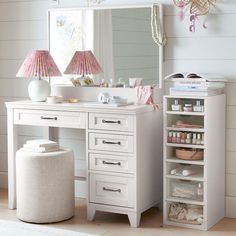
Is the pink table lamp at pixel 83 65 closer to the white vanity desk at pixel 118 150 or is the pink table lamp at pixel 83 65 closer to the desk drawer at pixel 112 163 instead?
the white vanity desk at pixel 118 150

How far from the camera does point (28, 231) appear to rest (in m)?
3.89

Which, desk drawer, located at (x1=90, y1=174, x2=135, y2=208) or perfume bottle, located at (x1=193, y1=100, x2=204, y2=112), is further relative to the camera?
desk drawer, located at (x1=90, y1=174, x2=135, y2=208)

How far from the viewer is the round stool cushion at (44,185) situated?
399 centimetres

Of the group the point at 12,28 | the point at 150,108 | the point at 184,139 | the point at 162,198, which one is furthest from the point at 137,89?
the point at 12,28

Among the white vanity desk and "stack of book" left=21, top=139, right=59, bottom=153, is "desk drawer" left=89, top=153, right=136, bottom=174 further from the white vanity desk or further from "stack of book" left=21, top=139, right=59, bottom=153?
"stack of book" left=21, top=139, right=59, bottom=153

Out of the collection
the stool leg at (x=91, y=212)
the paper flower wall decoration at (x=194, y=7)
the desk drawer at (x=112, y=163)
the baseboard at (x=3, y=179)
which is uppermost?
the paper flower wall decoration at (x=194, y=7)

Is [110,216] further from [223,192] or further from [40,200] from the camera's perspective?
[223,192]

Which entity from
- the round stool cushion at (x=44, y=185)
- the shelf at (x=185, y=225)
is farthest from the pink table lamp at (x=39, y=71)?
the shelf at (x=185, y=225)

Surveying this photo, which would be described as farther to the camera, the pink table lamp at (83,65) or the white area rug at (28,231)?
the pink table lamp at (83,65)

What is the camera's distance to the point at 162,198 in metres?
4.41

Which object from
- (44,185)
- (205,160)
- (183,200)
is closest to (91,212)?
(44,185)

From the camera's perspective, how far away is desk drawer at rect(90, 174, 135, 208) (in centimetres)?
398

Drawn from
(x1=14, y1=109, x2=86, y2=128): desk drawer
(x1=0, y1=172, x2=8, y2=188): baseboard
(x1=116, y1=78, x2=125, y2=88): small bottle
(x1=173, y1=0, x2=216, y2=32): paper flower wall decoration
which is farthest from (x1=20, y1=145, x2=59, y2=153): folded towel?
(x1=173, y1=0, x2=216, y2=32): paper flower wall decoration

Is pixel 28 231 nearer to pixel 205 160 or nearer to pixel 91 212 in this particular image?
pixel 91 212
